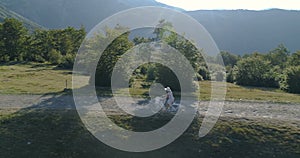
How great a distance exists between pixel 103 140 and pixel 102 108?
114 inches

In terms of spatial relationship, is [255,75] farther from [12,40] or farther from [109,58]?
[12,40]

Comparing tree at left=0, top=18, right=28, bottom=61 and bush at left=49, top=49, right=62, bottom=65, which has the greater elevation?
tree at left=0, top=18, right=28, bottom=61

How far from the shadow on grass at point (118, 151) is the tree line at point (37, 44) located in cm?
2818

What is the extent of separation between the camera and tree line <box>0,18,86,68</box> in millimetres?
43312

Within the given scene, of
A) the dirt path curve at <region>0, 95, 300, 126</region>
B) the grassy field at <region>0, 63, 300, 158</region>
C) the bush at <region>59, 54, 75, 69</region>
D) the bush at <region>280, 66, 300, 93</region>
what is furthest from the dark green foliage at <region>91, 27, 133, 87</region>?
the bush at <region>59, 54, 75, 69</region>

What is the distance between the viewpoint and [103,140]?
1089 centimetres

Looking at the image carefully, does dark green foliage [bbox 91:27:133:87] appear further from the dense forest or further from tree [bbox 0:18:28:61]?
tree [bbox 0:18:28:61]

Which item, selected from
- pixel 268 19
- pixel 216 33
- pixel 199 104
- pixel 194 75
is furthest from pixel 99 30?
pixel 268 19

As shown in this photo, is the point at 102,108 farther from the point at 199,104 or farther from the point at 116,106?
the point at 199,104

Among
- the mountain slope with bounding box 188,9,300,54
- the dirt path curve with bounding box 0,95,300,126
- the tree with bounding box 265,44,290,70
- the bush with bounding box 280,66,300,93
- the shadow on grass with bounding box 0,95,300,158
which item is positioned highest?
the mountain slope with bounding box 188,9,300,54

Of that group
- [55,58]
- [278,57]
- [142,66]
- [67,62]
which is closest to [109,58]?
[142,66]

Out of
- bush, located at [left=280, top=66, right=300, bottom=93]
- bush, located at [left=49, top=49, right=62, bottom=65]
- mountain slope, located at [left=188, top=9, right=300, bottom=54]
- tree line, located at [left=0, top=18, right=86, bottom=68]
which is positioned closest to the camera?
bush, located at [left=280, top=66, right=300, bottom=93]

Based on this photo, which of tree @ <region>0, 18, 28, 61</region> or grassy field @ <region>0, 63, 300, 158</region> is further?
tree @ <region>0, 18, 28, 61</region>

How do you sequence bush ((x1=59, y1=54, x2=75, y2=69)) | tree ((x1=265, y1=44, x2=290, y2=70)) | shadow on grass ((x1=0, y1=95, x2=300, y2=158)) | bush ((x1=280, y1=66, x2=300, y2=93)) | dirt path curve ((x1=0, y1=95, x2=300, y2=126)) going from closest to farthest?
shadow on grass ((x1=0, y1=95, x2=300, y2=158))
dirt path curve ((x1=0, y1=95, x2=300, y2=126))
bush ((x1=280, y1=66, x2=300, y2=93))
bush ((x1=59, y1=54, x2=75, y2=69))
tree ((x1=265, y1=44, x2=290, y2=70))
